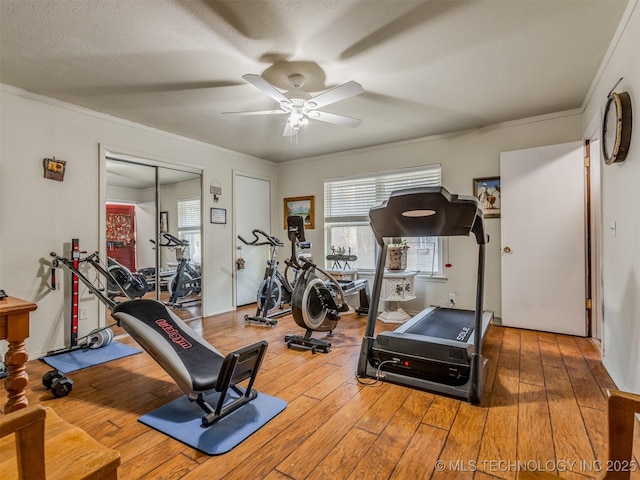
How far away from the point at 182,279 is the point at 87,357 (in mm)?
1632

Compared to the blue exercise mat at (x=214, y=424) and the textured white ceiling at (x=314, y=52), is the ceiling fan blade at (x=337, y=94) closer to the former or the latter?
the textured white ceiling at (x=314, y=52)

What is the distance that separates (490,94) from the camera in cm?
323

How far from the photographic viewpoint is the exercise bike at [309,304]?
10.6ft

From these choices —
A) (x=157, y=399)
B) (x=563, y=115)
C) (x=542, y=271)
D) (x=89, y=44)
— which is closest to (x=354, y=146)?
(x=563, y=115)

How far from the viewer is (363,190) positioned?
16.9 ft

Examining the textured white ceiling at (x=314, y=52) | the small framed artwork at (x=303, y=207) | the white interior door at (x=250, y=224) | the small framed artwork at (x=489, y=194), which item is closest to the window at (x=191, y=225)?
the white interior door at (x=250, y=224)

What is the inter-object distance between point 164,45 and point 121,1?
42cm

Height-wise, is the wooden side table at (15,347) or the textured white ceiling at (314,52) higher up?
the textured white ceiling at (314,52)

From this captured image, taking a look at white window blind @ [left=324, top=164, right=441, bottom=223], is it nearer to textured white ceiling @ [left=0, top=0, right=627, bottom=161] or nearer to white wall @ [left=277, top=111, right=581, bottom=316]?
white wall @ [left=277, top=111, right=581, bottom=316]

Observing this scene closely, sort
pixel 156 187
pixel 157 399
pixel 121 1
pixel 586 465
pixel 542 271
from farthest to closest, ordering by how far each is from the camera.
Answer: pixel 156 187, pixel 542 271, pixel 157 399, pixel 121 1, pixel 586 465

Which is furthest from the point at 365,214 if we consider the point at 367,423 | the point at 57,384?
the point at 57,384

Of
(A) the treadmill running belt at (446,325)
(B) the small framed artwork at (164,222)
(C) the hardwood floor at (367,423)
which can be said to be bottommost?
(C) the hardwood floor at (367,423)

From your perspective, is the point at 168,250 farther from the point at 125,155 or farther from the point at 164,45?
the point at 164,45

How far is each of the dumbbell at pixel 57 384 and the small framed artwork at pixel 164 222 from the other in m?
2.27
